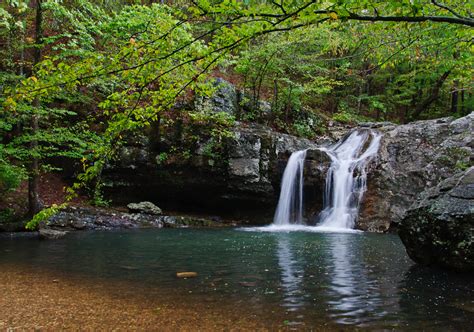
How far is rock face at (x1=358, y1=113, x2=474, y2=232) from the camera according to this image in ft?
47.4

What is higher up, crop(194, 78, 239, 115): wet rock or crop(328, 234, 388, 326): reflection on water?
crop(194, 78, 239, 115): wet rock

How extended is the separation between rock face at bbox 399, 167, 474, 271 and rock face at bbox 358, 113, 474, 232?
761cm

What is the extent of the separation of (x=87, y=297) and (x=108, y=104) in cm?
267

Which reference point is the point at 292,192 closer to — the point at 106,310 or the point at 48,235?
the point at 48,235

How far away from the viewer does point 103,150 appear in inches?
136

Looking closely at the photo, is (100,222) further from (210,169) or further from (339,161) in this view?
(339,161)

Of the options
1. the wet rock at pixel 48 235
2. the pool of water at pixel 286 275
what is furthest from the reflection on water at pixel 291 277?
the wet rock at pixel 48 235

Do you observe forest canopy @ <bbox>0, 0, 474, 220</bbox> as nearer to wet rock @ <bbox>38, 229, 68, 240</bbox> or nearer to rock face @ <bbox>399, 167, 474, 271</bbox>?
wet rock @ <bbox>38, 229, 68, 240</bbox>

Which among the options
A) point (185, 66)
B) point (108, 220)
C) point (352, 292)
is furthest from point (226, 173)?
point (185, 66)

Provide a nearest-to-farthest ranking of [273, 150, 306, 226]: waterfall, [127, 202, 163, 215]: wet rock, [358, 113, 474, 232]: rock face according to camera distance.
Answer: [358, 113, 474, 232]: rock face < [127, 202, 163, 215]: wet rock < [273, 150, 306, 226]: waterfall

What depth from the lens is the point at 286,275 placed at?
6137 mm

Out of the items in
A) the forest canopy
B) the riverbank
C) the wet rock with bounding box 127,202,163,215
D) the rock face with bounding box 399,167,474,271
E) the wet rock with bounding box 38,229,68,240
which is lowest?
the wet rock with bounding box 38,229,68,240

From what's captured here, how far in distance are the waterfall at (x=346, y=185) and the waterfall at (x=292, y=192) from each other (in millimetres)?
1074

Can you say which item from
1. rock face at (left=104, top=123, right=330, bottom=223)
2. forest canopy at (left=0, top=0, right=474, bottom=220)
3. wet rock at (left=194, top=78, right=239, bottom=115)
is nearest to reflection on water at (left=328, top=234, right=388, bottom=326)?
forest canopy at (left=0, top=0, right=474, bottom=220)
